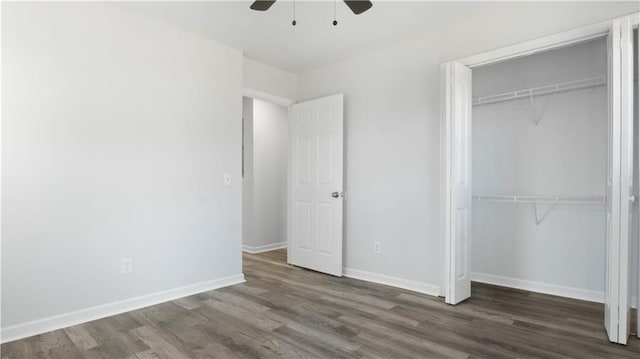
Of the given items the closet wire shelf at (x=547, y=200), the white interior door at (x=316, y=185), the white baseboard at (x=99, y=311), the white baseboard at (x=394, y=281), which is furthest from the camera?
the white interior door at (x=316, y=185)

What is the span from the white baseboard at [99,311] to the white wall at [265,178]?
1888 millimetres

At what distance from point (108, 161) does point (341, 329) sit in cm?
233

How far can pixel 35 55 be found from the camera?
265 cm

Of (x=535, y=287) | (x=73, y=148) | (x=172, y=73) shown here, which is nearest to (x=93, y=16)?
(x=172, y=73)

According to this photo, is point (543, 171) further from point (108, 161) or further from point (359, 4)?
point (108, 161)

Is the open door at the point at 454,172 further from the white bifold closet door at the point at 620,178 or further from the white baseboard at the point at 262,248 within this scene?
the white baseboard at the point at 262,248

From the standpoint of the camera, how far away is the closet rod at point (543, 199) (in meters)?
3.28

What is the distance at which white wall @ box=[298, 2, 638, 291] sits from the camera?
326cm

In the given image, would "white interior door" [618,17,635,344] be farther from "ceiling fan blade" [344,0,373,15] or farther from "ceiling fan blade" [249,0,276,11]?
"ceiling fan blade" [249,0,276,11]

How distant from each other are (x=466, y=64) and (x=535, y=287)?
2.27m

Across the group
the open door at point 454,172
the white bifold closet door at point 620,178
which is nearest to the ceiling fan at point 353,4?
the open door at point 454,172

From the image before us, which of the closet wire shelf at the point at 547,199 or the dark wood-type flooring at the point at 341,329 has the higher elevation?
the closet wire shelf at the point at 547,199

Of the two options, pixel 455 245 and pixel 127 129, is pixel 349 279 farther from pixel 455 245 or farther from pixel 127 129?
pixel 127 129

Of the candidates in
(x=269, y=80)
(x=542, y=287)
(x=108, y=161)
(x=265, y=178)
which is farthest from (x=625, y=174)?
(x=265, y=178)
